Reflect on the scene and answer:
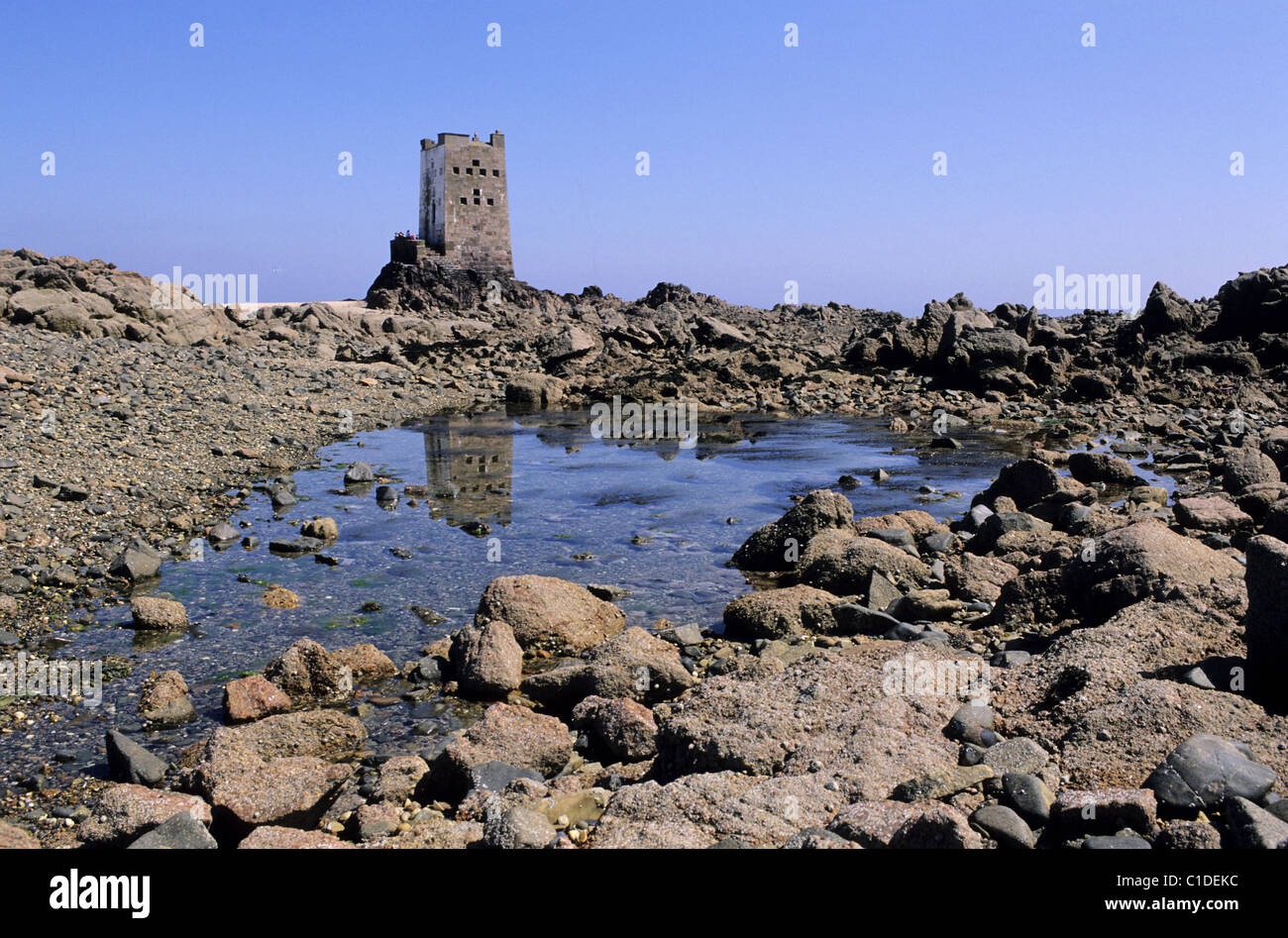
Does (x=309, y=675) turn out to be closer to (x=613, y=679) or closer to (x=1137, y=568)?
(x=613, y=679)

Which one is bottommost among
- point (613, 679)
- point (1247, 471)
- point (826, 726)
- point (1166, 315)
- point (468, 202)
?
point (613, 679)

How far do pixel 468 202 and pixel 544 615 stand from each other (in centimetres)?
5217

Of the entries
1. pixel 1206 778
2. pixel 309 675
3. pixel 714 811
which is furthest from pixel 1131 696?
pixel 309 675

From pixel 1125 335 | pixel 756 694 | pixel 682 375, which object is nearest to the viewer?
pixel 756 694

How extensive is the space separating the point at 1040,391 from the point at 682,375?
10.5 meters

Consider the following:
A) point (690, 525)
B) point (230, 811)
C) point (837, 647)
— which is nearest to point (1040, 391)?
point (690, 525)

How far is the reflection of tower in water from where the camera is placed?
1270cm

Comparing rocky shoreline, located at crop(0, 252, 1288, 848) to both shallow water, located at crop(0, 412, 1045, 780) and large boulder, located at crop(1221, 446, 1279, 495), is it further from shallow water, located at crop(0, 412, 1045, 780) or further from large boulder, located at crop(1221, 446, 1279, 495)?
shallow water, located at crop(0, 412, 1045, 780)

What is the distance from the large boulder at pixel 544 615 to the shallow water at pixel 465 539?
2.05 ft

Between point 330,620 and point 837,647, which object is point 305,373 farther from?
point 837,647

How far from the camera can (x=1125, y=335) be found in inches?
1234

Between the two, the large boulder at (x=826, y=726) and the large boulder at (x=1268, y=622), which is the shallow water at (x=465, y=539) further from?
the large boulder at (x=1268, y=622)

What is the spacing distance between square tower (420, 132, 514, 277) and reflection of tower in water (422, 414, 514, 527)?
3452 centimetres

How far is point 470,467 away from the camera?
16.3 metres
